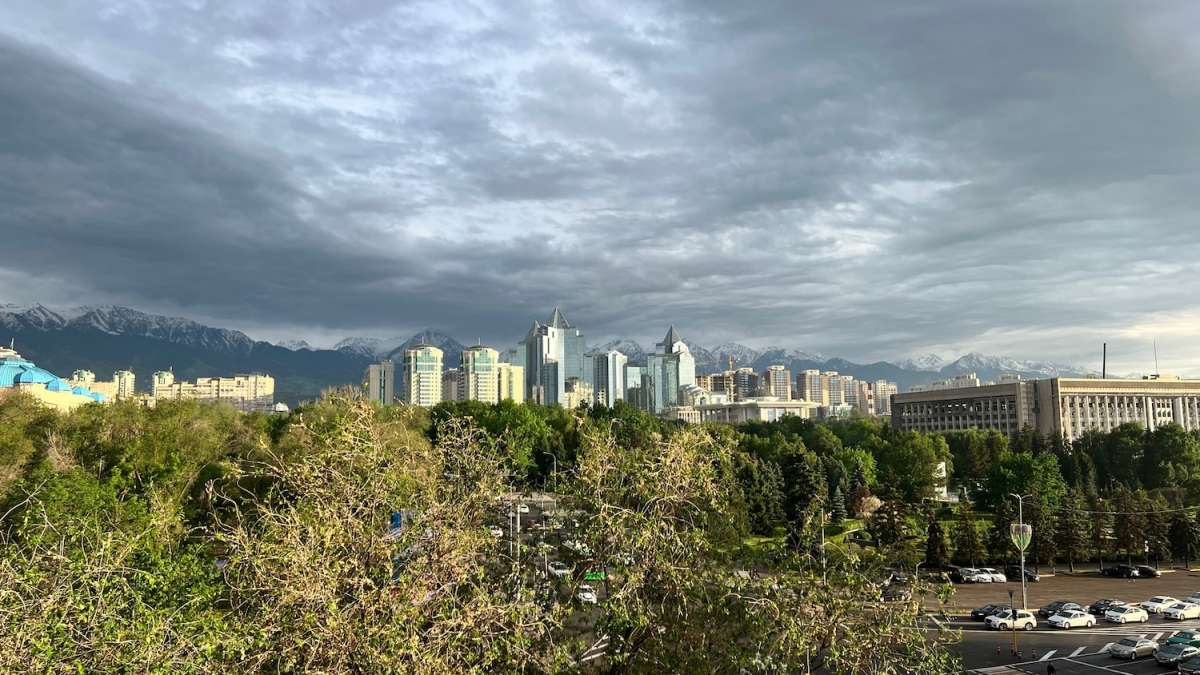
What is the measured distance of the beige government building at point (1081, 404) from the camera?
122 meters

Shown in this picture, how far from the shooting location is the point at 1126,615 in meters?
32.6

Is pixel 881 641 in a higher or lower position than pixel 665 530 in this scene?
lower

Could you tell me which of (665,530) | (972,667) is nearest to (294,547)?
(665,530)

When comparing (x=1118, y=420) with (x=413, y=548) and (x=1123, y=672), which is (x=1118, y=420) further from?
(x=413, y=548)

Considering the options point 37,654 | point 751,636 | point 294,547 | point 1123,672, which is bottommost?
point 1123,672

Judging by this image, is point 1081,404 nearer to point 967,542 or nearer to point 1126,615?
point 967,542

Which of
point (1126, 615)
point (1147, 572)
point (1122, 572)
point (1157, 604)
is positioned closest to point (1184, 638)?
point (1126, 615)

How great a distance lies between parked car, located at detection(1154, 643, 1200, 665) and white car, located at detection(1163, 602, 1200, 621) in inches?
356

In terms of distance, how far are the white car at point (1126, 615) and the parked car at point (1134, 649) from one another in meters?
5.90

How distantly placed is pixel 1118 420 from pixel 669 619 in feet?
459

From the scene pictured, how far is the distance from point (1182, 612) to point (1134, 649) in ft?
30.5

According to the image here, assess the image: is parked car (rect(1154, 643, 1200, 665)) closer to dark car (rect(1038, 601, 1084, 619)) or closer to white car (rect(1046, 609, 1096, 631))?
white car (rect(1046, 609, 1096, 631))

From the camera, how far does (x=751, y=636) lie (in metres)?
10.5

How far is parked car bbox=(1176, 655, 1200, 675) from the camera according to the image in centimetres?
2342
